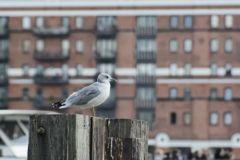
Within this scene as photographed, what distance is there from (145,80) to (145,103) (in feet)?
5.26

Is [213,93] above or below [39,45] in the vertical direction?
below

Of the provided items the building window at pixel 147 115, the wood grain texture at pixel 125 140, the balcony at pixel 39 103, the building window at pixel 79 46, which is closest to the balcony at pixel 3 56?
the balcony at pixel 39 103

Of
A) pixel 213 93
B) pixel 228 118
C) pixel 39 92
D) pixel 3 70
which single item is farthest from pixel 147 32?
pixel 3 70

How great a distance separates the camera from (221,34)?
66938mm

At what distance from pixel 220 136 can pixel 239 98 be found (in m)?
3.24

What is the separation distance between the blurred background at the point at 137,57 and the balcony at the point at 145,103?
70 mm

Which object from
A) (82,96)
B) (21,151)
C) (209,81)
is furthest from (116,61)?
(82,96)

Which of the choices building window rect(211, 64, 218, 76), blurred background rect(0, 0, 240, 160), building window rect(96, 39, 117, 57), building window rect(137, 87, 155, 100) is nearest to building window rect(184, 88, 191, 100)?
blurred background rect(0, 0, 240, 160)

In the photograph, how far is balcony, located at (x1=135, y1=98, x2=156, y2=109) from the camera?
217 feet

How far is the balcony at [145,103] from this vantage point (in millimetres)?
66062

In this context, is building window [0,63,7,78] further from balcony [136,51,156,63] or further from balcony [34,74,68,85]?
balcony [136,51,156,63]

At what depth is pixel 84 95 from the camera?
17.2ft

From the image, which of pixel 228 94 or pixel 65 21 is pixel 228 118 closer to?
pixel 228 94

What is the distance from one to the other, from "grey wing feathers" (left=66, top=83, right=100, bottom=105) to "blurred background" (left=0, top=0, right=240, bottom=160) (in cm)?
6023
